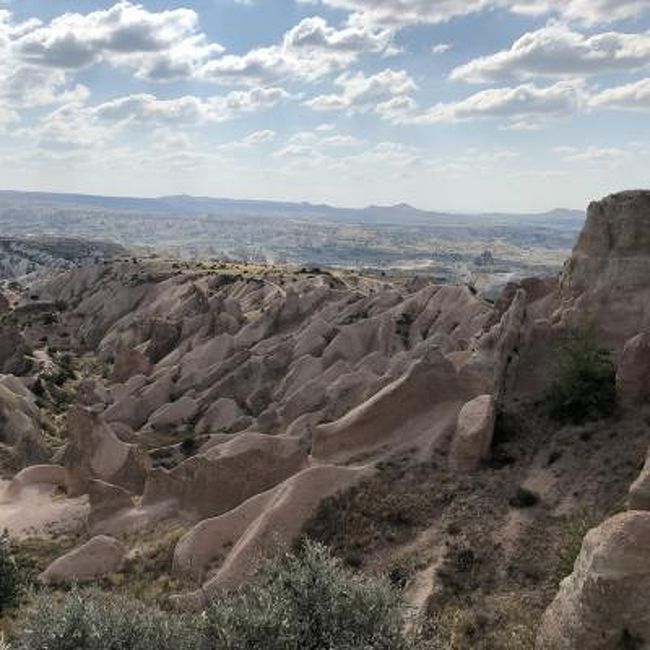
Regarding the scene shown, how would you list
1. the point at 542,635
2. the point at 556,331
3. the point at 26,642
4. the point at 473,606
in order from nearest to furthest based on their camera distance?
the point at 26,642 → the point at 542,635 → the point at 473,606 → the point at 556,331

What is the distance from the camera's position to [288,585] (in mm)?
18672

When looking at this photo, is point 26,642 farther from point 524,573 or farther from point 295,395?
point 295,395

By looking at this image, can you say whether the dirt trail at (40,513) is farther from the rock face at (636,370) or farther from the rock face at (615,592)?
the rock face at (615,592)

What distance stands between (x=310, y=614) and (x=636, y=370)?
18288mm

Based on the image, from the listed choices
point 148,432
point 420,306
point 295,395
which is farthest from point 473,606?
point 420,306

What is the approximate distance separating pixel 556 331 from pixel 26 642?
84.6ft

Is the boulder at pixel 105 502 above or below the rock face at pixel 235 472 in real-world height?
below

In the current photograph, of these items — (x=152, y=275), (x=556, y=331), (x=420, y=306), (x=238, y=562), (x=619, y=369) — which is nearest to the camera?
(x=238, y=562)

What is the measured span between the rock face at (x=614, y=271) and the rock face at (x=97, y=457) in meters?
23.1

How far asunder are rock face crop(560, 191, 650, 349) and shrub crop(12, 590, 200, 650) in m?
24.1

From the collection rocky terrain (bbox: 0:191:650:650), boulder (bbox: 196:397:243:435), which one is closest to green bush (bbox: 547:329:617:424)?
rocky terrain (bbox: 0:191:650:650)

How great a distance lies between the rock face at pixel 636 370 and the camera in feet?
103

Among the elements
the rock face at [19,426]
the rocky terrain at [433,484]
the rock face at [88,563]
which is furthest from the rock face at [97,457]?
the rock face at [88,563]

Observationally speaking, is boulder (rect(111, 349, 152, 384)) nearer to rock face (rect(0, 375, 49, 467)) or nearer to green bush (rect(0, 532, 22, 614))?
rock face (rect(0, 375, 49, 467))
